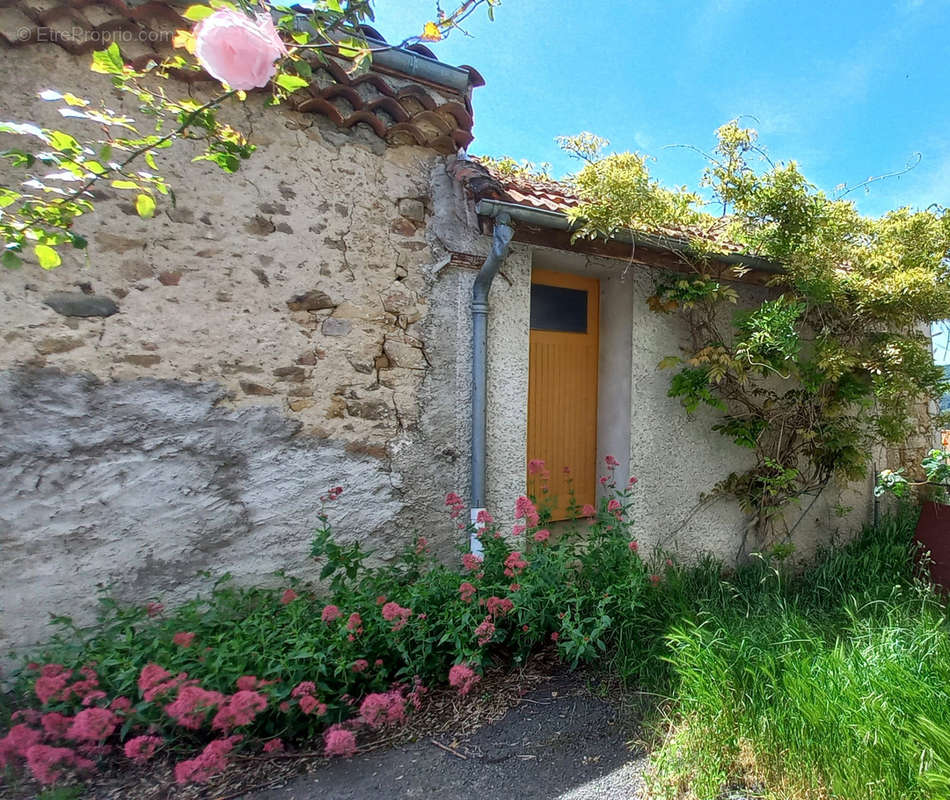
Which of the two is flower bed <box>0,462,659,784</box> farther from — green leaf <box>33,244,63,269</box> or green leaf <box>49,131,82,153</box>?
green leaf <box>49,131,82,153</box>

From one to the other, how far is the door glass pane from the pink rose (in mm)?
2640

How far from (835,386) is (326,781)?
14.0 feet

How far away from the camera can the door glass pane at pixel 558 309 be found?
4.07m

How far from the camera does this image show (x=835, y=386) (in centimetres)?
424

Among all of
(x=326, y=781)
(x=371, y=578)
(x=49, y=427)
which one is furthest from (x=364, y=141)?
(x=326, y=781)

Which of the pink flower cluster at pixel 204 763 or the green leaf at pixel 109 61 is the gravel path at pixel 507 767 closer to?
the pink flower cluster at pixel 204 763

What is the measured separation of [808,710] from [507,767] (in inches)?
46.2

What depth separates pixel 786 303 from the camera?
4.04 m

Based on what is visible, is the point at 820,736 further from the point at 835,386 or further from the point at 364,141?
the point at 364,141

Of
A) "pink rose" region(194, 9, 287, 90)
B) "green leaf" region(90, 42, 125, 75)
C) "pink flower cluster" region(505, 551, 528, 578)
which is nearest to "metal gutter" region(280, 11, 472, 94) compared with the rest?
"green leaf" region(90, 42, 125, 75)

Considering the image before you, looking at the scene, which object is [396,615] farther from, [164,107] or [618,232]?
[618,232]

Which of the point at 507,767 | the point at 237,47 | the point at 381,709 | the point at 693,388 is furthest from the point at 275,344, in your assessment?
the point at 693,388

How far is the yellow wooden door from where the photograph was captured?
13.2 ft

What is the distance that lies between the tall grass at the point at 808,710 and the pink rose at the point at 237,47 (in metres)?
2.81
